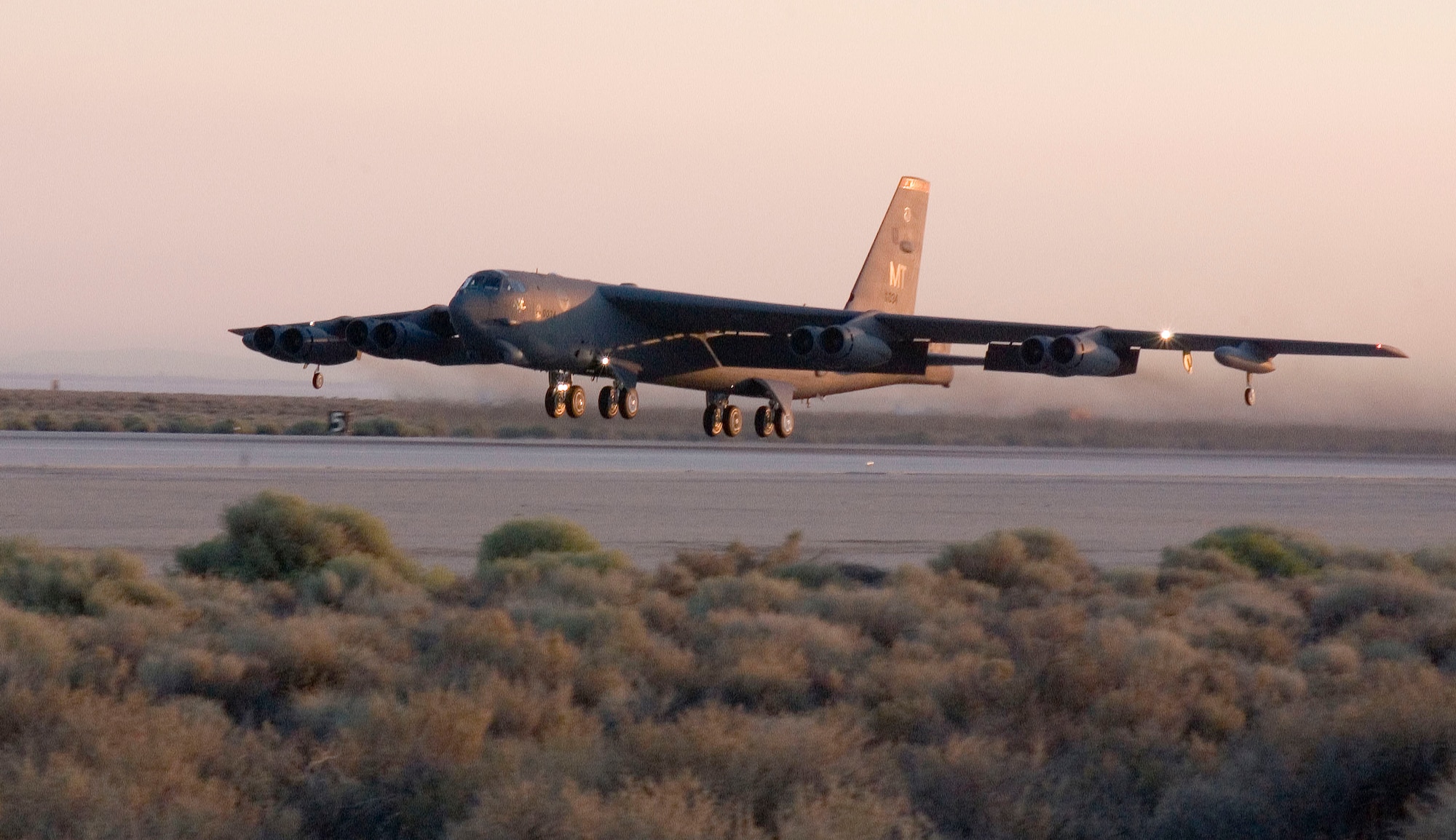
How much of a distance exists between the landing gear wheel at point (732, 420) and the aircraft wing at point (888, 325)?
299cm

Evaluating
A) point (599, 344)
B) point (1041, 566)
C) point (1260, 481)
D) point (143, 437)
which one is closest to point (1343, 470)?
point (1260, 481)

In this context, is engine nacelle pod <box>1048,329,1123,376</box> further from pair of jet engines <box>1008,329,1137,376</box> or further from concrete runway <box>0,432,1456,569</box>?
concrete runway <box>0,432,1456,569</box>

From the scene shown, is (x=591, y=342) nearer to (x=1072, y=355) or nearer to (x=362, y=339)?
(x=362, y=339)

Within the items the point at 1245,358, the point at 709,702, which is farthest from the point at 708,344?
the point at 709,702

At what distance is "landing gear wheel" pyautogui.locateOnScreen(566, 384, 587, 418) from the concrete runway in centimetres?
169

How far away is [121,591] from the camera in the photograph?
1477 centimetres

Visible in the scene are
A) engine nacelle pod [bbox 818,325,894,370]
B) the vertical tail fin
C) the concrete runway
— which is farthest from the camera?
the vertical tail fin

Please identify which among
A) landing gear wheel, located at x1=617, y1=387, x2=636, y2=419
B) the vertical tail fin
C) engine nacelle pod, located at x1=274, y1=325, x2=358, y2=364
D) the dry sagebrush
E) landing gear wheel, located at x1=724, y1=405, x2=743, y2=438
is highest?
the vertical tail fin

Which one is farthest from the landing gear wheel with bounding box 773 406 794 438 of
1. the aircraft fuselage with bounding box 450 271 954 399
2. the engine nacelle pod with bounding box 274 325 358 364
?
the engine nacelle pod with bounding box 274 325 358 364

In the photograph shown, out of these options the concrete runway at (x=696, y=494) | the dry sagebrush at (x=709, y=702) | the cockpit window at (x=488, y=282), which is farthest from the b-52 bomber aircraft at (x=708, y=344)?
the dry sagebrush at (x=709, y=702)

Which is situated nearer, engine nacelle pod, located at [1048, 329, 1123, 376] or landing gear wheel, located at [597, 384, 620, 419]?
engine nacelle pod, located at [1048, 329, 1123, 376]

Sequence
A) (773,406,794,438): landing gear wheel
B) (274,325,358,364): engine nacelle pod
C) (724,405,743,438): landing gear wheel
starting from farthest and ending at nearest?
(724,405,743,438): landing gear wheel < (773,406,794,438): landing gear wheel < (274,325,358,364): engine nacelle pod

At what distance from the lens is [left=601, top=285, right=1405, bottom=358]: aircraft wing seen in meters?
33.1

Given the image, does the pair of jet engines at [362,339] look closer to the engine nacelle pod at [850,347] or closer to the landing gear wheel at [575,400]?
the landing gear wheel at [575,400]
